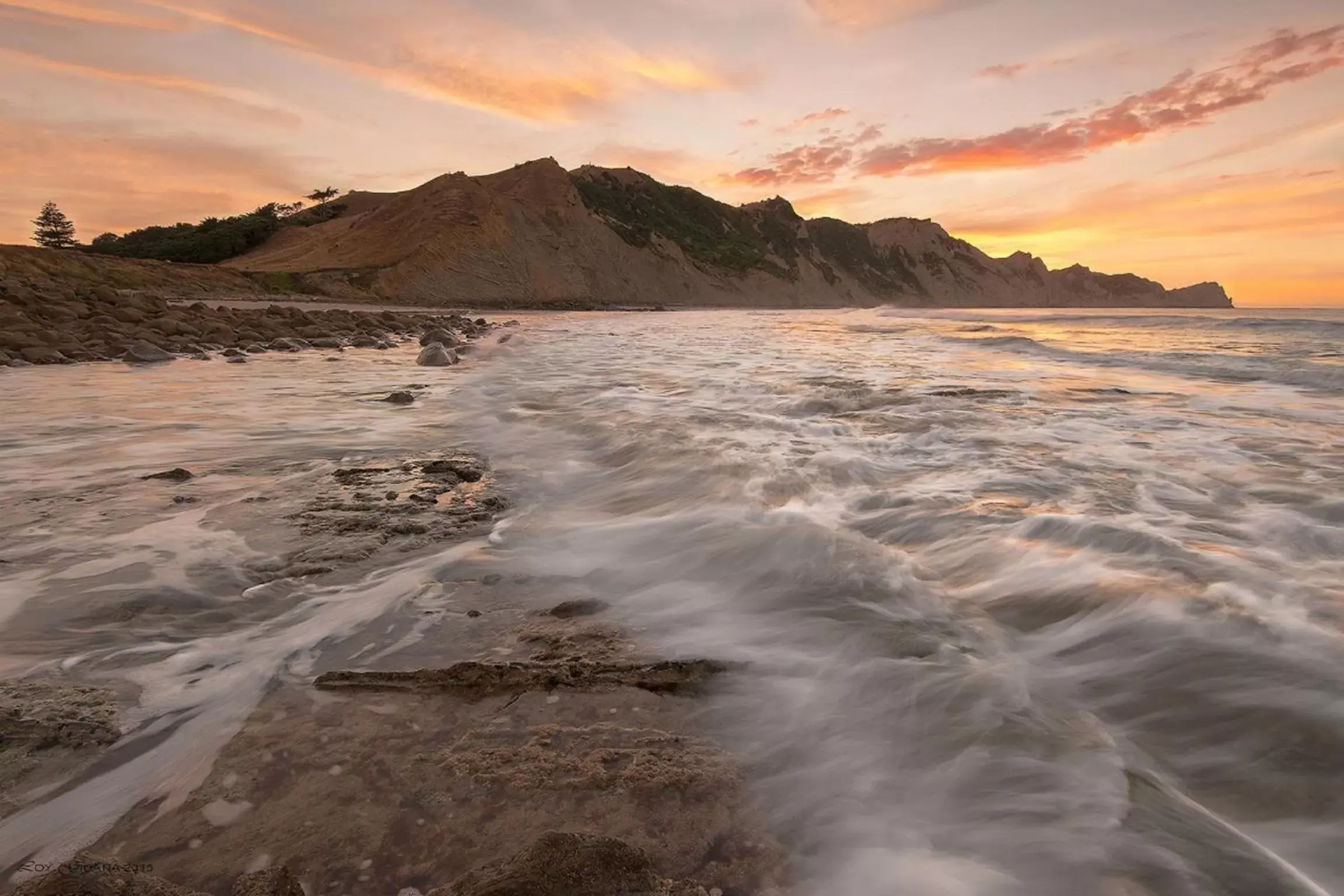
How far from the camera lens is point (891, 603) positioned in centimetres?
246

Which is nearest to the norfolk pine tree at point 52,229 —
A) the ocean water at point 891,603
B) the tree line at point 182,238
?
the tree line at point 182,238

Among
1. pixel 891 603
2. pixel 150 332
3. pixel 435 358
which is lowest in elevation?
pixel 891 603

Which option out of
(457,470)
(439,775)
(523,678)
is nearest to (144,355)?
(457,470)

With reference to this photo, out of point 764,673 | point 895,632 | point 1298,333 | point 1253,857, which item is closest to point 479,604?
point 764,673

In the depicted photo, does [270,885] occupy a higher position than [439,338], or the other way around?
[439,338]

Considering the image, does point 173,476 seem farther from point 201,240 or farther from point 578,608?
point 201,240

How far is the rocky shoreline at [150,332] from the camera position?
9336 millimetres

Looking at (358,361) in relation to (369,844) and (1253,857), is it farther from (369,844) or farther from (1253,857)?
(1253,857)

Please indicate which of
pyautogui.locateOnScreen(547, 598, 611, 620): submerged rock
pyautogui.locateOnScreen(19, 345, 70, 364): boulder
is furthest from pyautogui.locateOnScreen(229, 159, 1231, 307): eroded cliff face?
pyautogui.locateOnScreen(547, 598, 611, 620): submerged rock

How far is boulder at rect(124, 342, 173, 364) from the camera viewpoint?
937 cm

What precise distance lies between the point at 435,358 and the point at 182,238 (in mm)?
65381

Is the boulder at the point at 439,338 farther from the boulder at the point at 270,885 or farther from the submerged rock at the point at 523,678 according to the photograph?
the boulder at the point at 270,885

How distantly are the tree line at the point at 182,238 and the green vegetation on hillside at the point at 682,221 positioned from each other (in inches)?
1247

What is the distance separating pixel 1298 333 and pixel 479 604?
76.7ft
